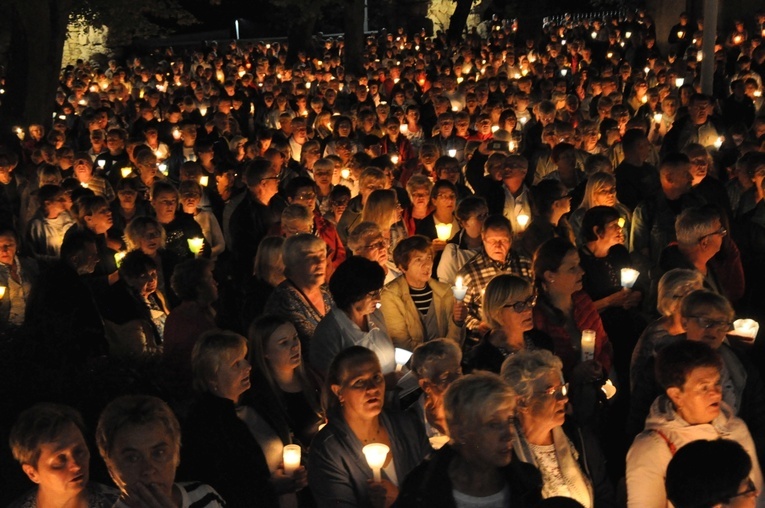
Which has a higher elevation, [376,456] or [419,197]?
[419,197]

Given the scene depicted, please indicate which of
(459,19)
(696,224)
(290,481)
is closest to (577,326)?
(696,224)

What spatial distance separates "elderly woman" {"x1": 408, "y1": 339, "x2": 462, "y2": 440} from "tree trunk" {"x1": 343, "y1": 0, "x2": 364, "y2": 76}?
893 inches

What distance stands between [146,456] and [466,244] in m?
4.00

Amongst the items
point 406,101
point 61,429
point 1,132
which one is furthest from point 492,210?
point 1,132

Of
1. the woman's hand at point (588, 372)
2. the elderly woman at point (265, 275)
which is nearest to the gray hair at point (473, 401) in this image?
the woman's hand at point (588, 372)

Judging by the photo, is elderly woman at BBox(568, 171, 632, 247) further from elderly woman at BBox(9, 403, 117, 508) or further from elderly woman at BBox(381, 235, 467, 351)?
elderly woman at BBox(9, 403, 117, 508)

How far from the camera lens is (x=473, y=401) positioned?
3.96m

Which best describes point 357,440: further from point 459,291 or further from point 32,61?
point 32,61

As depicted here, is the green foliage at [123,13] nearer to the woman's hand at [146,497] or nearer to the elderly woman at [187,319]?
the elderly woman at [187,319]

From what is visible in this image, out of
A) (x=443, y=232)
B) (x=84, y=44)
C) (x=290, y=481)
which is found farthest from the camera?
(x=84, y=44)

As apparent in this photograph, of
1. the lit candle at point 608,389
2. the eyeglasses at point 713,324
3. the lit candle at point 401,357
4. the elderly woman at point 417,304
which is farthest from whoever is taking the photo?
the elderly woman at point 417,304

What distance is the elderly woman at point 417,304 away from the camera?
6685 millimetres

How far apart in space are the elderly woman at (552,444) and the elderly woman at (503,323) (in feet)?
3.30

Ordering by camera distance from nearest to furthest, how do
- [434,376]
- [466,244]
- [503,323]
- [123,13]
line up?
[434,376]
[503,323]
[466,244]
[123,13]
